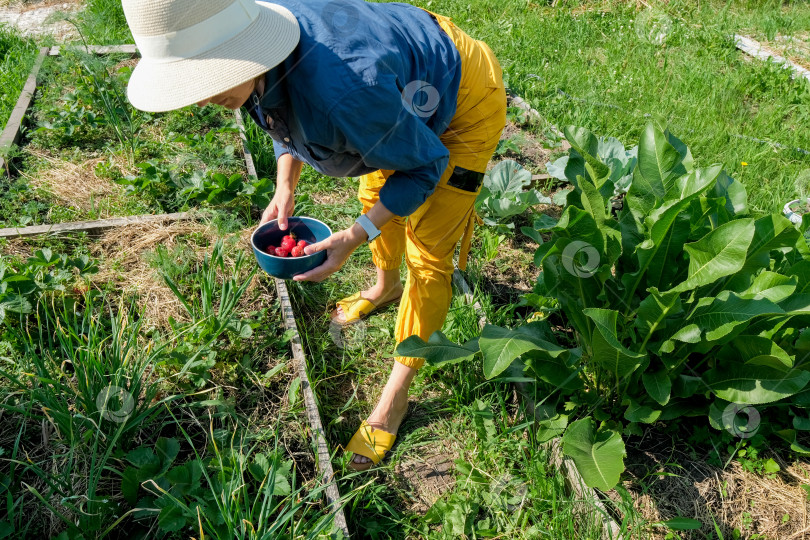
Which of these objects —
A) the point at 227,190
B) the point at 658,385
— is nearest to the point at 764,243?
the point at 658,385

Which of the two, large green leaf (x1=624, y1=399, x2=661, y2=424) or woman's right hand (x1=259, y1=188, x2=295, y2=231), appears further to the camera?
woman's right hand (x1=259, y1=188, x2=295, y2=231)

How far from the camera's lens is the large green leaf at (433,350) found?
2.05 meters

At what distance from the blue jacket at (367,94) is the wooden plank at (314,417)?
0.84m

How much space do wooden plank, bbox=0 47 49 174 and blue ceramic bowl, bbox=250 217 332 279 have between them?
195cm

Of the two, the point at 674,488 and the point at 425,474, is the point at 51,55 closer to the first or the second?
the point at 425,474

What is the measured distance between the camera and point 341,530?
185 cm

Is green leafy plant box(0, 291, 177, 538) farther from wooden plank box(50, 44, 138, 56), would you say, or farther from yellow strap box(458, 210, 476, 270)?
wooden plank box(50, 44, 138, 56)

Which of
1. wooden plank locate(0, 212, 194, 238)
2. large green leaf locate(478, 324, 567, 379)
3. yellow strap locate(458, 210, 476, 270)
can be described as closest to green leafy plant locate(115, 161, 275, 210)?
wooden plank locate(0, 212, 194, 238)

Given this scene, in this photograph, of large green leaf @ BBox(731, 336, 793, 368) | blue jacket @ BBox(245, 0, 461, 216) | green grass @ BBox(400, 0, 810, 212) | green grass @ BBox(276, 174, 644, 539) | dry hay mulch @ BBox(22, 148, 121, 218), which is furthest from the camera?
green grass @ BBox(400, 0, 810, 212)

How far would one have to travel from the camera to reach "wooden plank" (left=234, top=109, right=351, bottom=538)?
6.29ft

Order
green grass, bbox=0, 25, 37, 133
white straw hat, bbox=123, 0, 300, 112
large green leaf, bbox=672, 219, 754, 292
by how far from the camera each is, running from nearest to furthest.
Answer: white straw hat, bbox=123, 0, 300, 112, large green leaf, bbox=672, 219, 754, 292, green grass, bbox=0, 25, 37, 133

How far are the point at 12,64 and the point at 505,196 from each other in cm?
384

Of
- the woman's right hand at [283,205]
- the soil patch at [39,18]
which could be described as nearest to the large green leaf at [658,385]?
the woman's right hand at [283,205]

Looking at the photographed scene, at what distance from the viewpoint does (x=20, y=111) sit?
3.87 meters
